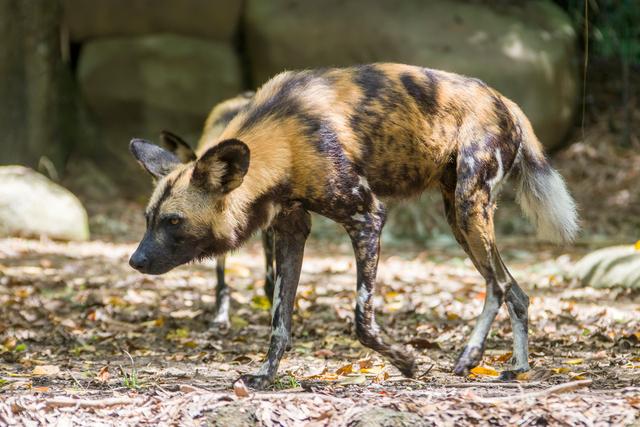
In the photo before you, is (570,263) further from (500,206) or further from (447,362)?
(447,362)

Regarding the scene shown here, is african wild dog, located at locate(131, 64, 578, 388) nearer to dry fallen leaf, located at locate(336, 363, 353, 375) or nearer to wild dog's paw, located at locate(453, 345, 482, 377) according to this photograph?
wild dog's paw, located at locate(453, 345, 482, 377)

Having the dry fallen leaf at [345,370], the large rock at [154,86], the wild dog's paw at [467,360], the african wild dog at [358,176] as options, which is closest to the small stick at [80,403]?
the african wild dog at [358,176]

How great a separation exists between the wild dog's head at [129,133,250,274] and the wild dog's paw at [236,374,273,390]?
0.63 metres

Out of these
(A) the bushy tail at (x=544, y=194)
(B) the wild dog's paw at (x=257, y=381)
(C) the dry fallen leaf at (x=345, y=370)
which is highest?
(A) the bushy tail at (x=544, y=194)

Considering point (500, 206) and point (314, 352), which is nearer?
point (314, 352)

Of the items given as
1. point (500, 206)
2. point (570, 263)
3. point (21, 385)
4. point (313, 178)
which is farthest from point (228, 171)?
point (500, 206)

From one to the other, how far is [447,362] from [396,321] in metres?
1.24

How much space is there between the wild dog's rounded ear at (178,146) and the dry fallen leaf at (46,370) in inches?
78.8

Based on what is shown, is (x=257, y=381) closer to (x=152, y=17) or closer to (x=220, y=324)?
(x=220, y=324)

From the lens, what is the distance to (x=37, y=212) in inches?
379

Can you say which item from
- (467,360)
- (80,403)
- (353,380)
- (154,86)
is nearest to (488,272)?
(467,360)

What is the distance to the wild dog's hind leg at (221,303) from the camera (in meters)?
6.14

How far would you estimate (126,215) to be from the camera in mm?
11148

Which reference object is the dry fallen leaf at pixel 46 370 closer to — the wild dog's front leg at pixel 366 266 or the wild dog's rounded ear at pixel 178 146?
the wild dog's front leg at pixel 366 266
